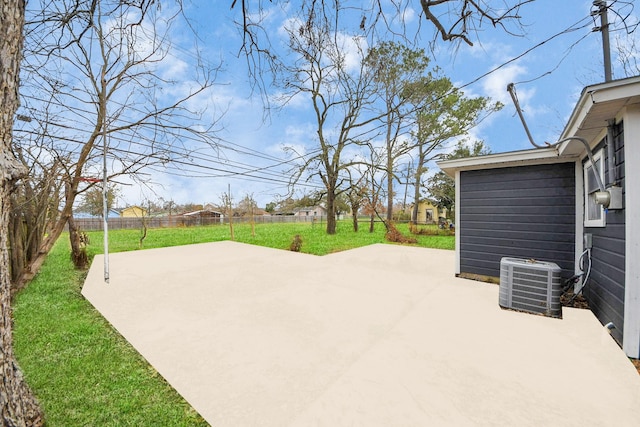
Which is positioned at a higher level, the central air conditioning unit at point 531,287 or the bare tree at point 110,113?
the bare tree at point 110,113

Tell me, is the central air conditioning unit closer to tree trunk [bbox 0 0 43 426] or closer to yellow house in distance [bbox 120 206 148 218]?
tree trunk [bbox 0 0 43 426]

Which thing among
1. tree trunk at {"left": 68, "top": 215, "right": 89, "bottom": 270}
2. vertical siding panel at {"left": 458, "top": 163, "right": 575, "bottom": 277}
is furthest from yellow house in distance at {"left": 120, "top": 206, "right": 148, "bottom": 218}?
vertical siding panel at {"left": 458, "top": 163, "right": 575, "bottom": 277}

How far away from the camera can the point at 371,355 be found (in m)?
1.87

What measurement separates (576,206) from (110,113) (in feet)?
22.4

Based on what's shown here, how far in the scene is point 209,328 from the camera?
2.35 metres

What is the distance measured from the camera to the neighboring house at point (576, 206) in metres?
1.87

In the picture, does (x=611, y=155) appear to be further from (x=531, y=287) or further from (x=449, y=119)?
(x=449, y=119)

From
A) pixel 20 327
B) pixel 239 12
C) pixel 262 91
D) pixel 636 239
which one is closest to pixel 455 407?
pixel 636 239

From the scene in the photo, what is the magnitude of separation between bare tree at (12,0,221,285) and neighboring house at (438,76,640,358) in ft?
13.2

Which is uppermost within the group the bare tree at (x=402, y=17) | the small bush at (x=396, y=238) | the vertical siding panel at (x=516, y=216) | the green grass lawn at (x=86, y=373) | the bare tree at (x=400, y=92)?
the bare tree at (x=400, y=92)

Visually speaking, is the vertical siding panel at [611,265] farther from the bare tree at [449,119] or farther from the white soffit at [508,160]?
the bare tree at [449,119]

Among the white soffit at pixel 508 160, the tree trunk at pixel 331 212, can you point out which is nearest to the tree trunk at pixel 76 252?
the white soffit at pixel 508 160

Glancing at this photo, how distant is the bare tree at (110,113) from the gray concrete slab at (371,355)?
6.33 feet

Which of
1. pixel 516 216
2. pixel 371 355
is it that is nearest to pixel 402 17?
pixel 371 355
